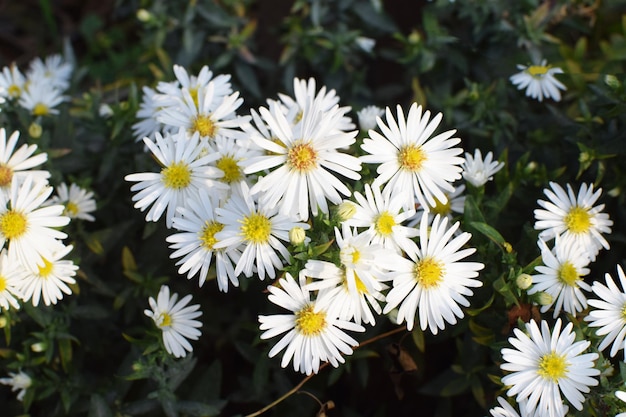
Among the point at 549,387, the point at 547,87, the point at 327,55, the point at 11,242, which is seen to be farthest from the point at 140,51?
the point at 549,387

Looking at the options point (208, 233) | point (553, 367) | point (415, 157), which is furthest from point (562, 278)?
point (208, 233)

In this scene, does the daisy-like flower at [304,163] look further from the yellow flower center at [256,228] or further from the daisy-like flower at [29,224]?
the daisy-like flower at [29,224]

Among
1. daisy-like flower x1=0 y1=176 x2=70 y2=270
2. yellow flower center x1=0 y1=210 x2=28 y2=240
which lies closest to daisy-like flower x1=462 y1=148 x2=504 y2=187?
daisy-like flower x1=0 y1=176 x2=70 y2=270

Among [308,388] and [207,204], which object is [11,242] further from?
[308,388]

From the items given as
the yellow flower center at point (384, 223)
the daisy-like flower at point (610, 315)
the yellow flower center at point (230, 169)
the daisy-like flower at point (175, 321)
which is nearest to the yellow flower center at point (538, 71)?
the daisy-like flower at point (610, 315)

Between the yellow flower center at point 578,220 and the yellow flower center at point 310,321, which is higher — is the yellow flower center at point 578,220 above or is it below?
above

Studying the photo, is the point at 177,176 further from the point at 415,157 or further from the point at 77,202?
the point at 415,157
